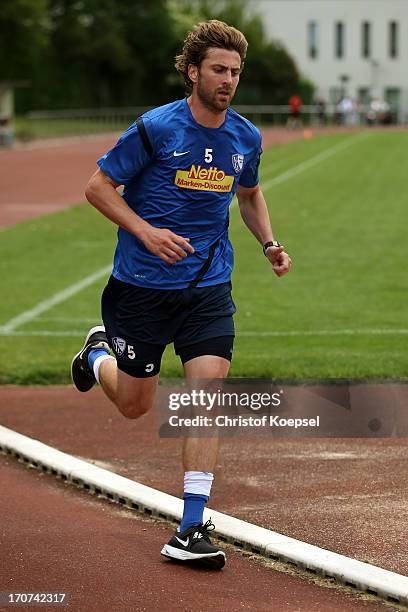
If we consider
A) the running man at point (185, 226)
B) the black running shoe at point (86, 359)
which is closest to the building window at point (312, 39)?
the black running shoe at point (86, 359)

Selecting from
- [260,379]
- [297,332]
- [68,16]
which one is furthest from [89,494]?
[68,16]

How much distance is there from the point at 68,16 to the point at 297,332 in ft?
246

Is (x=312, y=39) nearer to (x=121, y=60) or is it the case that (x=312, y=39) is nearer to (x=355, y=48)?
(x=355, y=48)

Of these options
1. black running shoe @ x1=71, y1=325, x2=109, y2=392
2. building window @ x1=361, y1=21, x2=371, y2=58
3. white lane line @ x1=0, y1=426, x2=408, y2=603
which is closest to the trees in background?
building window @ x1=361, y1=21, x2=371, y2=58

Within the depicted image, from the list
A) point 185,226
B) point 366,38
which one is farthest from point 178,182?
point 366,38

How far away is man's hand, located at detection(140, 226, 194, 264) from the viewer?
6145 mm

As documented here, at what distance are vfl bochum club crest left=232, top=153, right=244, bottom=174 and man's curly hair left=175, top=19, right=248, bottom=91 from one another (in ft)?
1.23

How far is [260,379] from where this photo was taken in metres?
10.2

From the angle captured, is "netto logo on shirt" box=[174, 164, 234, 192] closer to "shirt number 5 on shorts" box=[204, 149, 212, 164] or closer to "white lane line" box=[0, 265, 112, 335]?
"shirt number 5 on shorts" box=[204, 149, 212, 164]

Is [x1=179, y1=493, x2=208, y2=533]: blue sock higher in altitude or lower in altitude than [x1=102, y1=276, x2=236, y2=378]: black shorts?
lower

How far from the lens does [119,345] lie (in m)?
6.54

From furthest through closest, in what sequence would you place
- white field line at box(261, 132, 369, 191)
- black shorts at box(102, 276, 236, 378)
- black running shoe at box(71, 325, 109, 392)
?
1. white field line at box(261, 132, 369, 191)
2. black running shoe at box(71, 325, 109, 392)
3. black shorts at box(102, 276, 236, 378)

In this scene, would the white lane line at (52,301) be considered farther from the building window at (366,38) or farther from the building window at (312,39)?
the building window at (312,39)

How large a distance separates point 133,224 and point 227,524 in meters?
1.46
